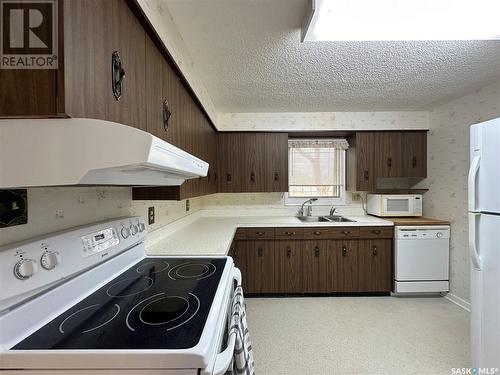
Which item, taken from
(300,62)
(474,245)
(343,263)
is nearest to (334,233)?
(343,263)

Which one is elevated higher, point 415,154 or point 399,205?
point 415,154

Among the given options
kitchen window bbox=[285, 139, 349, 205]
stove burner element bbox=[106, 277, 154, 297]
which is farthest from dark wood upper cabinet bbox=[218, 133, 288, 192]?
stove burner element bbox=[106, 277, 154, 297]

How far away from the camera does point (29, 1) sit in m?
0.51

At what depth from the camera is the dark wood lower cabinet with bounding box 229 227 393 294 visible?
2.71 m

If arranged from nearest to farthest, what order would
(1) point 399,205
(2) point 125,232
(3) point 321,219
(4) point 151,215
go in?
(2) point 125,232, (4) point 151,215, (1) point 399,205, (3) point 321,219

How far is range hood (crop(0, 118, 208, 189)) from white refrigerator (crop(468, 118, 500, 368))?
5.90ft

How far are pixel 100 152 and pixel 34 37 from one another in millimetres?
301

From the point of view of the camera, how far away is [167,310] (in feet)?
2.65

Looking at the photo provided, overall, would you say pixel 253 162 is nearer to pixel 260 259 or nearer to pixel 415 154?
pixel 260 259

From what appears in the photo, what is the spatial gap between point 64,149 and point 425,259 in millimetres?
3375

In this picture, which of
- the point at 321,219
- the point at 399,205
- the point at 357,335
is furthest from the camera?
the point at 321,219

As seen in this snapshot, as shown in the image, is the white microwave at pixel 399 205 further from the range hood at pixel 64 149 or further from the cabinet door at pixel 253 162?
the range hood at pixel 64 149

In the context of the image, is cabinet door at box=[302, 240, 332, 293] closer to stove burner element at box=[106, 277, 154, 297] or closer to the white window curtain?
the white window curtain

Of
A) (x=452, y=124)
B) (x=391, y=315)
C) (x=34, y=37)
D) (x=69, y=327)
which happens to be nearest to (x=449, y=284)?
(x=391, y=315)
